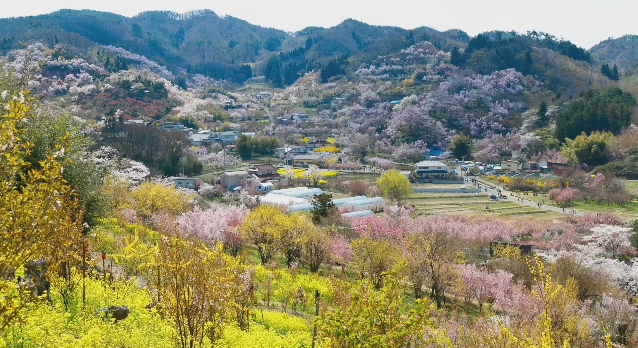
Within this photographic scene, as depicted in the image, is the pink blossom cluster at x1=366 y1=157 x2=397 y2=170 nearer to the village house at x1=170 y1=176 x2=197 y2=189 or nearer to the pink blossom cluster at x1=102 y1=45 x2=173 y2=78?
the village house at x1=170 y1=176 x2=197 y2=189

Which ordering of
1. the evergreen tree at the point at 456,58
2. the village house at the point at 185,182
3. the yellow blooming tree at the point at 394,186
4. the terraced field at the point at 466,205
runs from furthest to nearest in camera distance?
the evergreen tree at the point at 456,58 → the village house at the point at 185,182 → the yellow blooming tree at the point at 394,186 → the terraced field at the point at 466,205

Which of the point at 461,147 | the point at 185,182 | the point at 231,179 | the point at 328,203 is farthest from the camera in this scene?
the point at 461,147

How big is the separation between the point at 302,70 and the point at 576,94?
111m

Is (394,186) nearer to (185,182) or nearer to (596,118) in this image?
(185,182)

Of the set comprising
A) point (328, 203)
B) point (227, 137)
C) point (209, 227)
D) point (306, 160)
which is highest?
point (227, 137)

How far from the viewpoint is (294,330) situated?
16.2 metres

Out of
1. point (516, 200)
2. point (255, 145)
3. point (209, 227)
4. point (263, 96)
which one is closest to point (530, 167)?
point (516, 200)

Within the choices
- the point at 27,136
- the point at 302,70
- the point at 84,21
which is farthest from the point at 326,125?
the point at 84,21

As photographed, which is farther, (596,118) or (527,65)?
(527,65)

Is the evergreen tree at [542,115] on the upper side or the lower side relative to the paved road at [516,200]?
upper

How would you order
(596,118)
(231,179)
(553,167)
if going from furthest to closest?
(596,118), (553,167), (231,179)

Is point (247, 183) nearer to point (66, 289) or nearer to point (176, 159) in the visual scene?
point (176, 159)

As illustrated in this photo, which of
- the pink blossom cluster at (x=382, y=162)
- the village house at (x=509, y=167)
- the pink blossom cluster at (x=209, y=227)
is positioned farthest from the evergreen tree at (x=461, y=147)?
the pink blossom cluster at (x=209, y=227)

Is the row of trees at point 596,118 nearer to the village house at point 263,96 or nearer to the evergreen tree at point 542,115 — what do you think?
the evergreen tree at point 542,115
